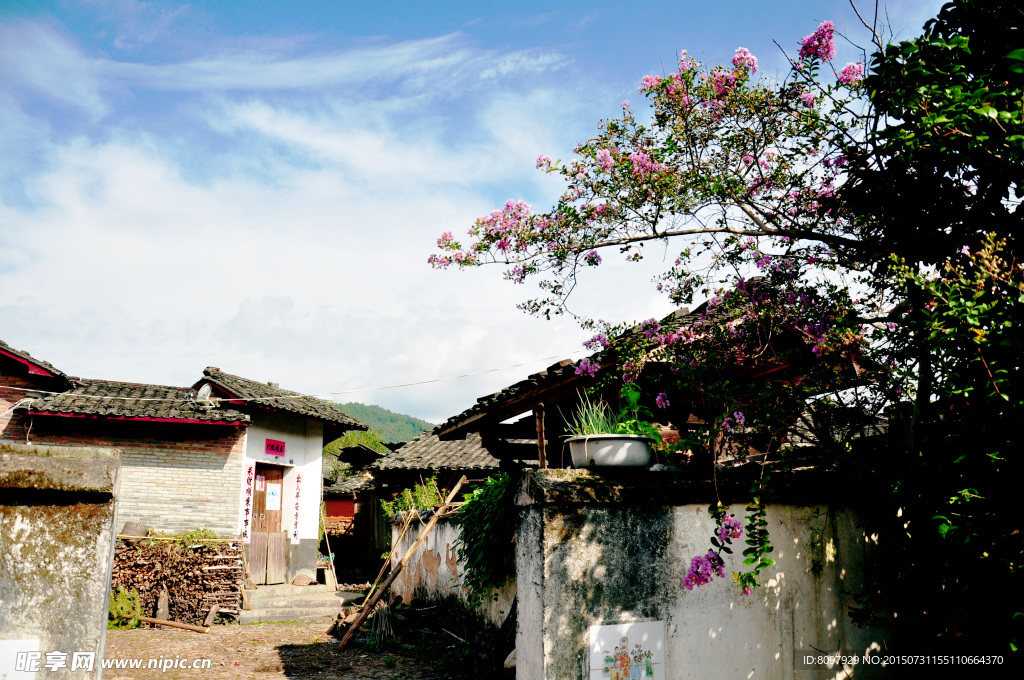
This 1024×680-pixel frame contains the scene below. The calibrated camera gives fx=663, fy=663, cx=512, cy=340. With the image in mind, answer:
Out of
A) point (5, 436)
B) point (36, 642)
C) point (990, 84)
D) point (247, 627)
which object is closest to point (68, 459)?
point (36, 642)

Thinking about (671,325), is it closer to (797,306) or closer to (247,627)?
(797,306)

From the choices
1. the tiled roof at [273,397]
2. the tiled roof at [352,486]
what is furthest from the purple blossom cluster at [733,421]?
the tiled roof at [352,486]

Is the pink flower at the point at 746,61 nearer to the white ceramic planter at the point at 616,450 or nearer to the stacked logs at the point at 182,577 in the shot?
the white ceramic planter at the point at 616,450

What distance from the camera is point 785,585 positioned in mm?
4703

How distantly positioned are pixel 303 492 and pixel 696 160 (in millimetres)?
14821

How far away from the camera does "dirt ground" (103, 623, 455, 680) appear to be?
26.7 ft

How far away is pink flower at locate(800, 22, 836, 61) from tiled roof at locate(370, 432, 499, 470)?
1475cm

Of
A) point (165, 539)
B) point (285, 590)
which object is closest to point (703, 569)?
point (165, 539)

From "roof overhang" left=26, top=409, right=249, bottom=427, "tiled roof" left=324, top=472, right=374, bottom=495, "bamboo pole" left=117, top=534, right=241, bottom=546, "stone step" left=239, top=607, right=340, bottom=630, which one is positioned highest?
"roof overhang" left=26, top=409, right=249, bottom=427

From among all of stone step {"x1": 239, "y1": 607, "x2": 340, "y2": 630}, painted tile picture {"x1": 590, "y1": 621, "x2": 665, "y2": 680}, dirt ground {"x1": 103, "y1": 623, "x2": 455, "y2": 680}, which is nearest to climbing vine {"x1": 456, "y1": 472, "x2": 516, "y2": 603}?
dirt ground {"x1": 103, "y1": 623, "x2": 455, "y2": 680}

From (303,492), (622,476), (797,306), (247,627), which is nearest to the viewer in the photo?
(622,476)

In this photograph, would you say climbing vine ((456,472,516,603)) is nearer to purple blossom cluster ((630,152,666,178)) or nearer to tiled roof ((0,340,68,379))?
purple blossom cluster ((630,152,666,178))

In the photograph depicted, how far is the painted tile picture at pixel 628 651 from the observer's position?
13.6 feet

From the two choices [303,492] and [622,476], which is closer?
[622,476]
